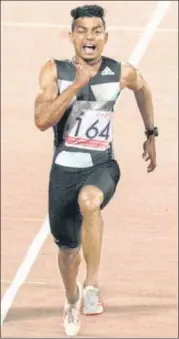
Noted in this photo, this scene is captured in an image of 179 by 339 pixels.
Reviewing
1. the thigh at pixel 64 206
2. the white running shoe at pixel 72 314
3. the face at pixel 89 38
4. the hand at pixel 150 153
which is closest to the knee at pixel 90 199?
the thigh at pixel 64 206

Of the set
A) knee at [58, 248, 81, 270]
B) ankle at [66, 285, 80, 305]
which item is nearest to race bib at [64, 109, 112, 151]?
knee at [58, 248, 81, 270]

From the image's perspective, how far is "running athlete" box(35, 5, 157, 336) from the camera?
6.59m

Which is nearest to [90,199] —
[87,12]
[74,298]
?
[87,12]

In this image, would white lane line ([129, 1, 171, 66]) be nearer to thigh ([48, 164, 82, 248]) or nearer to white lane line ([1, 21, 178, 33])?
white lane line ([1, 21, 178, 33])

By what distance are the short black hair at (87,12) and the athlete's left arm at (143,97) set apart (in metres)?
0.66

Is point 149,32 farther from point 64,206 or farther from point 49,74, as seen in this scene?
point 49,74

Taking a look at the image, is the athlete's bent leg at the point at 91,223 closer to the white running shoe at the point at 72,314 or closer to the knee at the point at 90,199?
the knee at the point at 90,199

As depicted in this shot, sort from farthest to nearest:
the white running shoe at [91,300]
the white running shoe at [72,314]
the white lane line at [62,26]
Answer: the white lane line at [62,26] < the white running shoe at [72,314] < the white running shoe at [91,300]

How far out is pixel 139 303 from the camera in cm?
1275

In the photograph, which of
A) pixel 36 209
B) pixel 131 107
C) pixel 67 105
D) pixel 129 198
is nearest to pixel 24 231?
pixel 36 209

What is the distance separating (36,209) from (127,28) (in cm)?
905

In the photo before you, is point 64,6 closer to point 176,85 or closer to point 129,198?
point 176,85

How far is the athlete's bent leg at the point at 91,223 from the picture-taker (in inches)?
272

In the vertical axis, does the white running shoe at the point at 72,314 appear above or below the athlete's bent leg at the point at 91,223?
below
